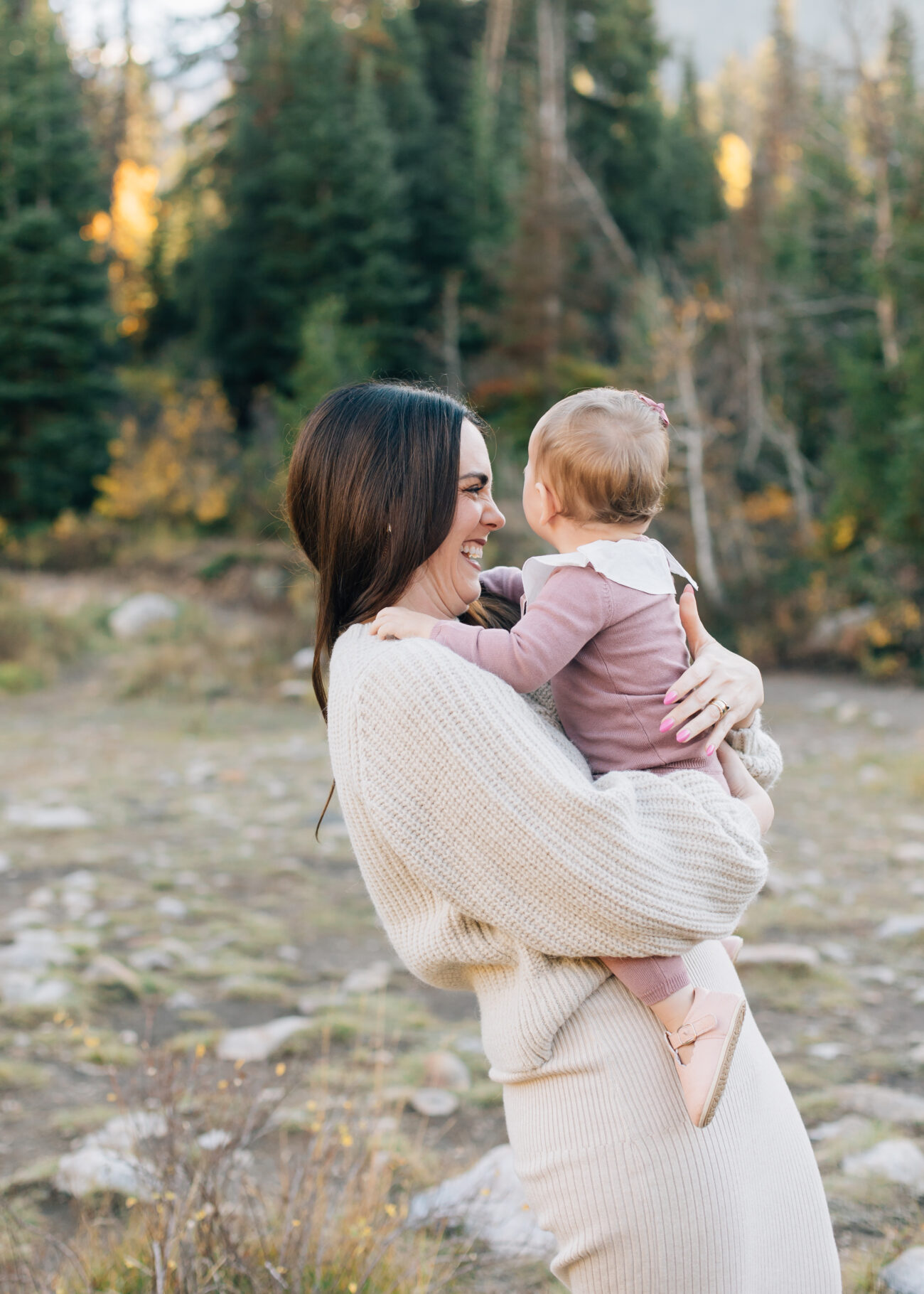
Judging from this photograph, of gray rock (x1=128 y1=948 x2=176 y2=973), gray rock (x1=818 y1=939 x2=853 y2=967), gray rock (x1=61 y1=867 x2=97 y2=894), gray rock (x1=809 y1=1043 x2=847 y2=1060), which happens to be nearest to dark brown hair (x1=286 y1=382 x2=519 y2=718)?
gray rock (x1=809 y1=1043 x2=847 y2=1060)

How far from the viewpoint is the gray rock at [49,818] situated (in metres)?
6.79

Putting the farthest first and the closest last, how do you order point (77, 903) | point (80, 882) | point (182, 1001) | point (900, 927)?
1. point (80, 882)
2. point (77, 903)
3. point (900, 927)
4. point (182, 1001)

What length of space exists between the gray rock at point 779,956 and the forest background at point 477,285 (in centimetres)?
839

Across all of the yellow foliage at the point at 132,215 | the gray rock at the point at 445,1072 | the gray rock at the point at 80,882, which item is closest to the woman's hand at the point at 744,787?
the gray rock at the point at 445,1072

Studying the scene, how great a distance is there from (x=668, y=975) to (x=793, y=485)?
16.1m

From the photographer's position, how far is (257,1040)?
400 centimetres

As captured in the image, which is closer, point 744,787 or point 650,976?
point 650,976

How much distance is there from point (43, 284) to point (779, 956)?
57.8 feet

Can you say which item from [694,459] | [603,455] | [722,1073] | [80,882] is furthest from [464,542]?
[694,459]

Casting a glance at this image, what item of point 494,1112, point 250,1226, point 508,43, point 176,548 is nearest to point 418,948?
point 250,1226

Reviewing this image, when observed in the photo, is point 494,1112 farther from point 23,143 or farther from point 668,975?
point 23,143

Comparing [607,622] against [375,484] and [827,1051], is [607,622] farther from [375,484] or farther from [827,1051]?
[827,1051]

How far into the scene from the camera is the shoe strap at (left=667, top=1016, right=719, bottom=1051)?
1.58 meters

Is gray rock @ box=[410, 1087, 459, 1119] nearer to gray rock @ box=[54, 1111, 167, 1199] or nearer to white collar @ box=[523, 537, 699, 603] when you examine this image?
gray rock @ box=[54, 1111, 167, 1199]
